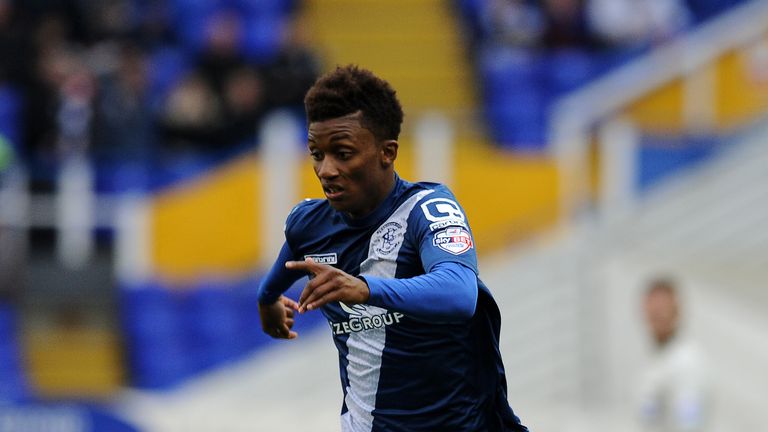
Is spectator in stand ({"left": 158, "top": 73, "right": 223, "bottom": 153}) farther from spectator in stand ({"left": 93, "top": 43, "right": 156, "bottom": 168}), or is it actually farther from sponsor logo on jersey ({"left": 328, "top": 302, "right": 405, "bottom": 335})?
sponsor logo on jersey ({"left": 328, "top": 302, "right": 405, "bottom": 335})

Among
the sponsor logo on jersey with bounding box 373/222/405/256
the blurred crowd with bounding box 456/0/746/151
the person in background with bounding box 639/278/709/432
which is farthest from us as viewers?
the blurred crowd with bounding box 456/0/746/151

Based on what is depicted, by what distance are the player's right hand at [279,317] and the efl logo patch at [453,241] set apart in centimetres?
84

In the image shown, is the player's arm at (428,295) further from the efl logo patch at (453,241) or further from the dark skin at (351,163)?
the dark skin at (351,163)

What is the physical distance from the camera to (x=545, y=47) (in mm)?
13758

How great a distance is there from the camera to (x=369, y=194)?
427 cm

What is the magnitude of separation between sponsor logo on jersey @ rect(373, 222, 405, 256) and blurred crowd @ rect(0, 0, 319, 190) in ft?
25.6

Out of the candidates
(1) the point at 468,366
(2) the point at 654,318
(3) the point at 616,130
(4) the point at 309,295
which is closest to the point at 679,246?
(3) the point at 616,130

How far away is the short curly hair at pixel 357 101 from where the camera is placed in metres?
4.17

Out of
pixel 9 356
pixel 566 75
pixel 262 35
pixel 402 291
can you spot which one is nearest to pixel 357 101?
pixel 402 291

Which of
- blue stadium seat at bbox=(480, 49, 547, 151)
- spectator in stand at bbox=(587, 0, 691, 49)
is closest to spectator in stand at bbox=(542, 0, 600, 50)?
spectator in stand at bbox=(587, 0, 691, 49)

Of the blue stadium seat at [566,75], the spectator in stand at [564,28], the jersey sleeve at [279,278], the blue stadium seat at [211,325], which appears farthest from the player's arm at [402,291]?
the spectator in stand at [564,28]

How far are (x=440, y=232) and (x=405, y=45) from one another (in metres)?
11.2

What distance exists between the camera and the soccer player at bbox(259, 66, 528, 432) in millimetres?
4156

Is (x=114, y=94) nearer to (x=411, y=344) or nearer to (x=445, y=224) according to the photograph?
(x=411, y=344)
